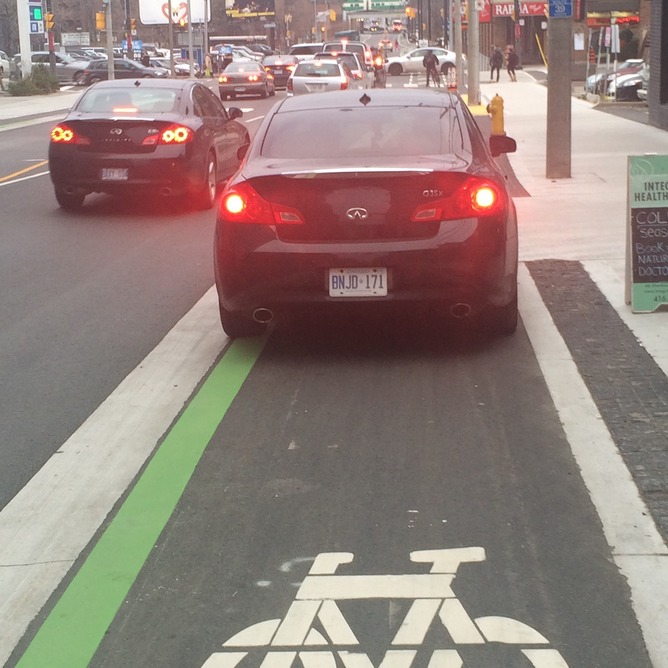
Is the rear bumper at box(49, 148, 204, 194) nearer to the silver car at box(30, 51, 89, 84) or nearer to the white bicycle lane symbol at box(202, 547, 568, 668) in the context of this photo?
the white bicycle lane symbol at box(202, 547, 568, 668)

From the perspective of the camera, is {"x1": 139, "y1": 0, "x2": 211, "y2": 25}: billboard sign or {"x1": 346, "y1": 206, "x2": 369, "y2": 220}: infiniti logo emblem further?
{"x1": 139, "y1": 0, "x2": 211, "y2": 25}: billboard sign

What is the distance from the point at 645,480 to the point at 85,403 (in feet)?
9.96

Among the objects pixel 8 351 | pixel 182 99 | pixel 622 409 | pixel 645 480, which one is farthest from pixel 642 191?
pixel 182 99

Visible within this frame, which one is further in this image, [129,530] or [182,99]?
[182,99]

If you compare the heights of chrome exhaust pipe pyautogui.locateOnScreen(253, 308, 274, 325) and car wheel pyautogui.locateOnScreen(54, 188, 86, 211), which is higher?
chrome exhaust pipe pyautogui.locateOnScreen(253, 308, 274, 325)

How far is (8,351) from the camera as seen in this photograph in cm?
836

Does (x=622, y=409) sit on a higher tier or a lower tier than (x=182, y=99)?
lower

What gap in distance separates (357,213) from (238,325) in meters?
1.23

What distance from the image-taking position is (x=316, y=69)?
38.0 m

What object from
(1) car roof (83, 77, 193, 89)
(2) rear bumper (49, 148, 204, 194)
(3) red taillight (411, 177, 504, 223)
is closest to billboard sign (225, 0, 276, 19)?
(1) car roof (83, 77, 193, 89)

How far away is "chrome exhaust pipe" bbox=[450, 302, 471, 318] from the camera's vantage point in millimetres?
7750

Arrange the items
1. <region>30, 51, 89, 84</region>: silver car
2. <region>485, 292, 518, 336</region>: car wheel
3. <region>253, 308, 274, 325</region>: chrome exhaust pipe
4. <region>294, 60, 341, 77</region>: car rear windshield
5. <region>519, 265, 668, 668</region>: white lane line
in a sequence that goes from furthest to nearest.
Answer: <region>30, 51, 89, 84</region>: silver car
<region>294, 60, 341, 77</region>: car rear windshield
<region>485, 292, 518, 336</region>: car wheel
<region>253, 308, 274, 325</region>: chrome exhaust pipe
<region>519, 265, 668, 668</region>: white lane line

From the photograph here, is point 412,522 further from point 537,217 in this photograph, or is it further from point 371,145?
point 537,217

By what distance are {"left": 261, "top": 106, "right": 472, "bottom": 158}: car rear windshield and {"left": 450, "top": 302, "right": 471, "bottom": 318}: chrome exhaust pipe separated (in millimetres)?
977
